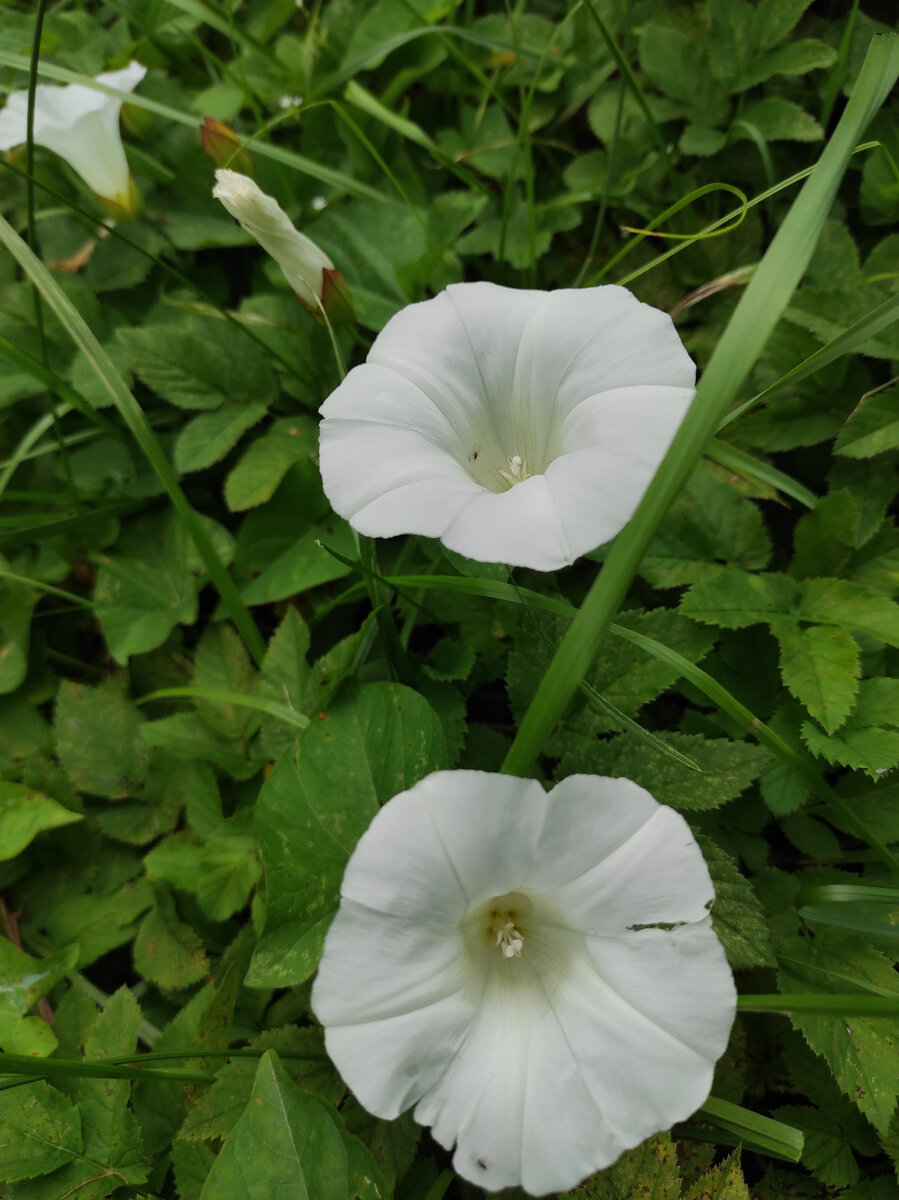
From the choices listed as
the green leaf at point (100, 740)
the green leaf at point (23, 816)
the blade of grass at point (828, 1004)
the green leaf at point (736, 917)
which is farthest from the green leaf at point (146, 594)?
the blade of grass at point (828, 1004)

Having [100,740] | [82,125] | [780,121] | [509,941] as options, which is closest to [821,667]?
[509,941]

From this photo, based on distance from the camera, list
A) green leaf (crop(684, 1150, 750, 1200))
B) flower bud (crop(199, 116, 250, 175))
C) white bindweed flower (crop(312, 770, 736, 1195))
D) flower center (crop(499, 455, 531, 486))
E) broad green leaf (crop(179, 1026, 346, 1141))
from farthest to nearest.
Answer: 1. flower bud (crop(199, 116, 250, 175))
2. flower center (crop(499, 455, 531, 486))
3. broad green leaf (crop(179, 1026, 346, 1141))
4. green leaf (crop(684, 1150, 750, 1200))
5. white bindweed flower (crop(312, 770, 736, 1195))

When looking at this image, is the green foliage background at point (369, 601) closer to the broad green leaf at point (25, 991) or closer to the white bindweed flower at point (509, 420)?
the broad green leaf at point (25, 991)

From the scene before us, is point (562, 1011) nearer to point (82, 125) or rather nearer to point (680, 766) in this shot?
point (680, 766)

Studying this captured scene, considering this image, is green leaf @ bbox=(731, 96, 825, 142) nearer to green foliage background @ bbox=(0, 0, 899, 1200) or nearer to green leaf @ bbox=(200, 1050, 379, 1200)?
green foliage background @ bbox=(0, 0, 899, 1200)

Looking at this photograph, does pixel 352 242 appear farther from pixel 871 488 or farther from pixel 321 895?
pixel 321 895

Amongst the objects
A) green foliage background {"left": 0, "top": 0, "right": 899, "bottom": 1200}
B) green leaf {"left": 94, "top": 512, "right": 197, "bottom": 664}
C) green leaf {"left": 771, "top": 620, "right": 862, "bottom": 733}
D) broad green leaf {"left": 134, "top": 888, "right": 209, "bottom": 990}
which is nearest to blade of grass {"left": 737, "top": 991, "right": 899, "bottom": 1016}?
green foliage background {"left": 0, "top": 0, "right": 899, "bottom": 1200}

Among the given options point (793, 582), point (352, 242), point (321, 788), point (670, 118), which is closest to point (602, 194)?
point (670, 118)
